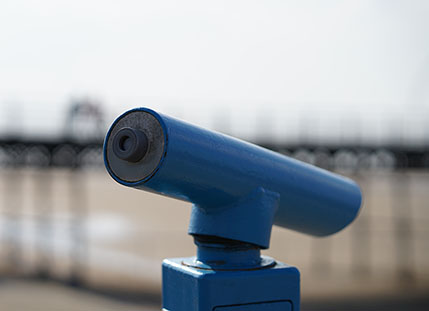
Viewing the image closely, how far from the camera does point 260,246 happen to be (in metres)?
1.20

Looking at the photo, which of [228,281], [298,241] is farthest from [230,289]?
[298,241]

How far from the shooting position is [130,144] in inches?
40.2

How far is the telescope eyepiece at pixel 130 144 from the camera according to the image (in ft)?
3.29

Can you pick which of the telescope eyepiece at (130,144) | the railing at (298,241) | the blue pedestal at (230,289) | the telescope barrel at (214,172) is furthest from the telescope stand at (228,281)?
the railing at (298,241)

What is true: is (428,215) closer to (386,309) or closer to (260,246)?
(386,309)

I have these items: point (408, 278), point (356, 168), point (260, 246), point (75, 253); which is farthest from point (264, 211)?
point (356, 168)

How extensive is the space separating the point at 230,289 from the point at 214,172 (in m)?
0.24

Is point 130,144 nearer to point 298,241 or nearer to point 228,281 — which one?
point 228,281

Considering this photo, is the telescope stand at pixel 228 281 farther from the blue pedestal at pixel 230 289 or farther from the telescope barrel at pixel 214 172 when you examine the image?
the telescope barrel at pixel 214 172

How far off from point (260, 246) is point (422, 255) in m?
14.8

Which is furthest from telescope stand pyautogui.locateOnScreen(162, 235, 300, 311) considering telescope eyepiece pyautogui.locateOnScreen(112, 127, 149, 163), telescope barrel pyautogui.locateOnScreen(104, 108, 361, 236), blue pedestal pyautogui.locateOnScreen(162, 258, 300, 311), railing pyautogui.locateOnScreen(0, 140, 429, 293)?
railing pyautogui.locateOnScreen(0, 140, 429, 293)

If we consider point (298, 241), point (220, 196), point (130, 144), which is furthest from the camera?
point (298, 241)

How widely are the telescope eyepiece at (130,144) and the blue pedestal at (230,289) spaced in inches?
10.9

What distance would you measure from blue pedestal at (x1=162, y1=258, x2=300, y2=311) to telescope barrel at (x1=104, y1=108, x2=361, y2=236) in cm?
16
